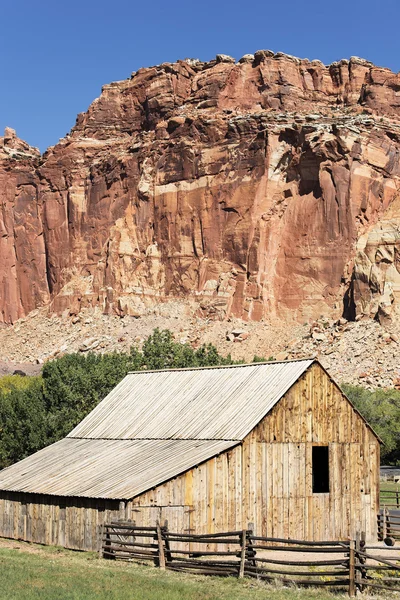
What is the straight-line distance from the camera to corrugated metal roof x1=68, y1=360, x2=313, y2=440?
1203 inches

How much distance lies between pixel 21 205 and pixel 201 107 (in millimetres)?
30291

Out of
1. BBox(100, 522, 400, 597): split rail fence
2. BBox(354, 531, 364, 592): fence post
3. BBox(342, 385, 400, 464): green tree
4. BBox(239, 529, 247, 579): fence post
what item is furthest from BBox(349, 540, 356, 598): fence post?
BBox(342, 385, 400, 464): green tree

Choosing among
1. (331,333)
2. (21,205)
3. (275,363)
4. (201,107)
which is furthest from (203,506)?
(21,205)

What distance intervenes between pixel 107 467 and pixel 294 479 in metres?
5.92

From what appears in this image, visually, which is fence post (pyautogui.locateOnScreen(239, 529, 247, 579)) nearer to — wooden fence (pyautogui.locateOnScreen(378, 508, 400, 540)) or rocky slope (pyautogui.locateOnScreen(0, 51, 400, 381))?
wooden fence (pyautogui.locateOnScreen(378, 508, 400, 540))

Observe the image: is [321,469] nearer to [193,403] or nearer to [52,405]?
[193,403]

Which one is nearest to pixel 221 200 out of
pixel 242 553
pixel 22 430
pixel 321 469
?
pixel 22 430

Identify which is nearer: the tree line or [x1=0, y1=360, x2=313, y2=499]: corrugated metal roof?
[x1=0, y1=360, x2=313, y2=499]: corrugated metal roof

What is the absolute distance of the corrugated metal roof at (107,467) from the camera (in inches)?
1109

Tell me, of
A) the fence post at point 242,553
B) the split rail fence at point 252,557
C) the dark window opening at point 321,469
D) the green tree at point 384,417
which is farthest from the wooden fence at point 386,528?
the green tree at point 384,417

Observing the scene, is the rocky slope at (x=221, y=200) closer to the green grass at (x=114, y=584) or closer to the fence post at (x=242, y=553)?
the fence post at (x=242, y=553)

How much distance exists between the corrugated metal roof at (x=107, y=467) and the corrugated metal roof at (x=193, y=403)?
588mm

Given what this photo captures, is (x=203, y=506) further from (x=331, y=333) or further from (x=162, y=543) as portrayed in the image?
(x=331, y=333)

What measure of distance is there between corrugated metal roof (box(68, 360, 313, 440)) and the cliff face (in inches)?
2385
